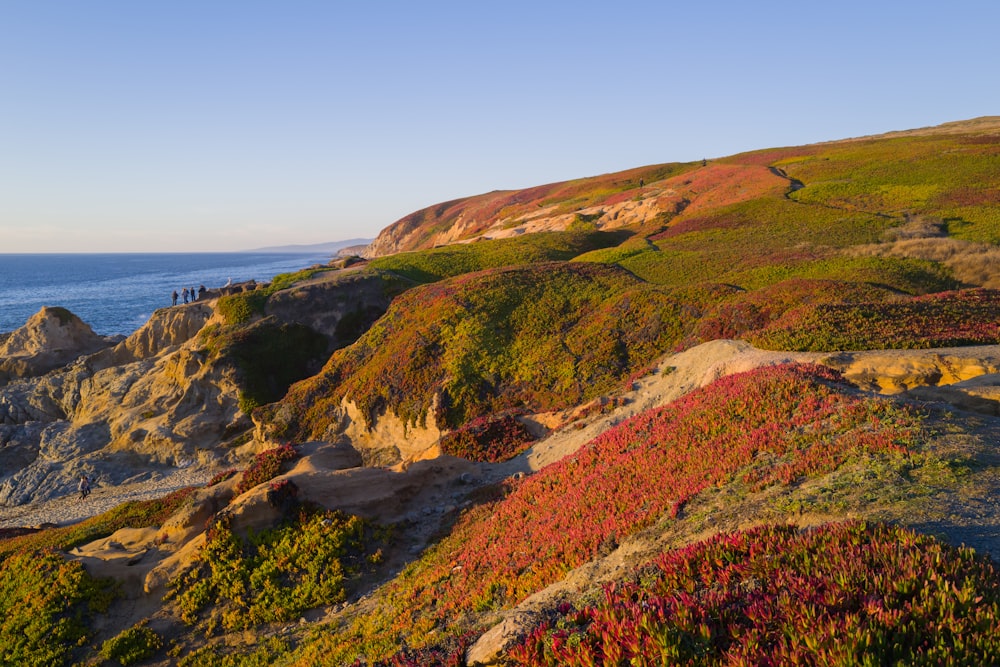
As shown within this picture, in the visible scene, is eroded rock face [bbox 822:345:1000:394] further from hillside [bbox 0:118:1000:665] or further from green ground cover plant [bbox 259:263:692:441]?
green ground cover plant [bbox 259:263:692:441]

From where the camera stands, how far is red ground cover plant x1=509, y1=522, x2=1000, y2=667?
5.22m

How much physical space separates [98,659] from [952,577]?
18.1 metres

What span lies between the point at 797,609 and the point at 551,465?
13096 mm

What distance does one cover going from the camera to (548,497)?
51.9 ft

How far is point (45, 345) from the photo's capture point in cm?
5559

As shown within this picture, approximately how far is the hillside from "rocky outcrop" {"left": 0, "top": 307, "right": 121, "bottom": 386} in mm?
512

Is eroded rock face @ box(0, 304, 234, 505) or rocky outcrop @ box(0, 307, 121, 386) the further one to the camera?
rocky outcrop @ box(0, 307, 121, 386)

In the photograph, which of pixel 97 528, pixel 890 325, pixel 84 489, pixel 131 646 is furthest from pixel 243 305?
pixel 890 325

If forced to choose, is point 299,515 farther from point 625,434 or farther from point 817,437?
point 817,437

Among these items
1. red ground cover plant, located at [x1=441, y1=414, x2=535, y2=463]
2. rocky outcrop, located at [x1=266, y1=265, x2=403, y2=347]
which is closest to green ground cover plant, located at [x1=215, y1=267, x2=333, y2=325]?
rocky outcrop, located at [x1=266, y1=265, x2=403, y2=347]

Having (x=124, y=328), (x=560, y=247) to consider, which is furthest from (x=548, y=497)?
(x=124, y=328)

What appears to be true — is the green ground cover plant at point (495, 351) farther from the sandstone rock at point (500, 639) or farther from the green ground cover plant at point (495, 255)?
the sandstone rock at point (500, 639)

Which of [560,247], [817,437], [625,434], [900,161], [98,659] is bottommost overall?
[98,659]

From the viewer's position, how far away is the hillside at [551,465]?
689 centimetres
